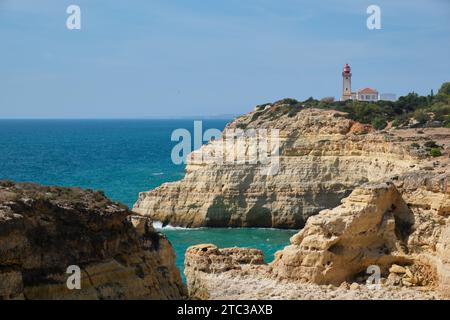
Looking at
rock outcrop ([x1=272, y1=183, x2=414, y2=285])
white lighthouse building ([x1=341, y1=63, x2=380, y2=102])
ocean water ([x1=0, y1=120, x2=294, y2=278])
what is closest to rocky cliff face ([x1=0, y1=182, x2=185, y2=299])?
rock outcrop ([x1=272, y1=183, x2=414, y2=285])

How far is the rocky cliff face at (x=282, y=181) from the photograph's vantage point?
47.2m

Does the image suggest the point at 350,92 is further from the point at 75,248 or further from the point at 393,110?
the point at 75,248

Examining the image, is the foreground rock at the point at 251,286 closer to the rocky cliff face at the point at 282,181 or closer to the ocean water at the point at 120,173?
the ocean water at the point at 120,173

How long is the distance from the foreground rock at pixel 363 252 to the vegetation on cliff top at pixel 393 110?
22352 mm

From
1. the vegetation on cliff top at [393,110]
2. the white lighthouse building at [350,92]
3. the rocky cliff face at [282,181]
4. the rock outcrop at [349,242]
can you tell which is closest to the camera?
the rock outcrop at [349,242]

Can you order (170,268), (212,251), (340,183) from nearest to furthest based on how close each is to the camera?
(170,268), (212,251), (340,183)

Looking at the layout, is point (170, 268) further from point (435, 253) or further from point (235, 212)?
point (235, 212)

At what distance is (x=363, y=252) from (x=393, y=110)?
32942 millimetres

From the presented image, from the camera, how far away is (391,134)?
47.3m

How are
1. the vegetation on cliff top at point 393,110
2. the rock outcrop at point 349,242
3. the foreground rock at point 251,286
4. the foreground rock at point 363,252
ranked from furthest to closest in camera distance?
the vegetation on cliff top at point 393,110
the rock outcrop at point 349,242
the foreground rock at point 363,252
the foreground rock at point 251,286

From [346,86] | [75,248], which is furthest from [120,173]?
[75,248]

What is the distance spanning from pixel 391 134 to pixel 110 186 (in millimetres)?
29508

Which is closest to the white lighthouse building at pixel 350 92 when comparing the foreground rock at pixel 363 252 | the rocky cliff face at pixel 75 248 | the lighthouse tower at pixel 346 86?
the lighthouse tower at pixel 346 86
